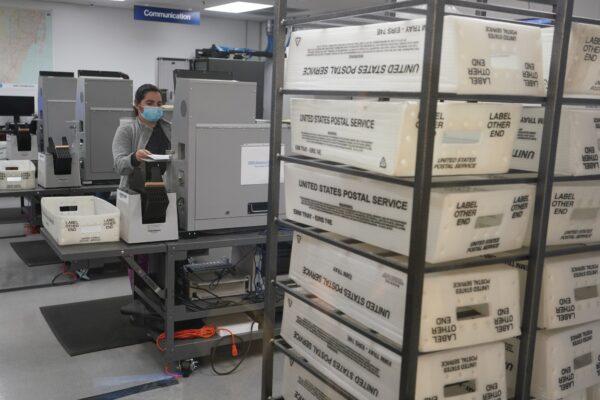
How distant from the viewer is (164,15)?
906 centimetres

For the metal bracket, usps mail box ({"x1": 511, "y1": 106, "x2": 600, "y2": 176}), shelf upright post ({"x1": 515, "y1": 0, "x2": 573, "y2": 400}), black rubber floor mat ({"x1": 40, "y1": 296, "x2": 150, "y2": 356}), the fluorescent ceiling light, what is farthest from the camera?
the fluorescent ceiling light

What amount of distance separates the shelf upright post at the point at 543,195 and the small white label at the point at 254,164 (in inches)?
64.6

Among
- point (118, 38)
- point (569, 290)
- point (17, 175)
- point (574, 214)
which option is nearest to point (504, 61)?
point (574, 214)

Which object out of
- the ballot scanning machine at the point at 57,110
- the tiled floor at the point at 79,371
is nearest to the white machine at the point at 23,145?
the ballot scanning machine at the point at 57,110

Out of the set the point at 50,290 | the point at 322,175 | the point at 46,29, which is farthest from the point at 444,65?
the point at 46,29

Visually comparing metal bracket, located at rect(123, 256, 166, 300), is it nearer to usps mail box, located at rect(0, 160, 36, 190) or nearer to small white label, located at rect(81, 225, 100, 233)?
small white label, located at rect(81, 225, 100, 233)

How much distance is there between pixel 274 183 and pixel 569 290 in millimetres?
1172

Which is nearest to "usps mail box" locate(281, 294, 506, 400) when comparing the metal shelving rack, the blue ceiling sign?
the metal shelving rack

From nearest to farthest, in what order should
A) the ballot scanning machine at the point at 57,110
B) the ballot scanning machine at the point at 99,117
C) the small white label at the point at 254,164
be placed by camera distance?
1. the small white label at the point at 254,164
2. the ballot scanning machine at the point at 99,117
3. the ballot scanning machine at the point at 57,110

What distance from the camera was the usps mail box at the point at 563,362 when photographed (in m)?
2.10

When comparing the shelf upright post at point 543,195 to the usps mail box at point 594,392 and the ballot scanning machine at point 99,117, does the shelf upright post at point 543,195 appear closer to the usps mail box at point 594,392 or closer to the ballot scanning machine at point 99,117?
the usps mail box at point 594,392

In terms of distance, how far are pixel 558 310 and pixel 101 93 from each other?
4.20 meters

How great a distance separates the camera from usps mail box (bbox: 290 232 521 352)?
181cm

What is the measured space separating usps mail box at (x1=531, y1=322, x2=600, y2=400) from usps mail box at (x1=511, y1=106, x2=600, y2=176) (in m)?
0.59
